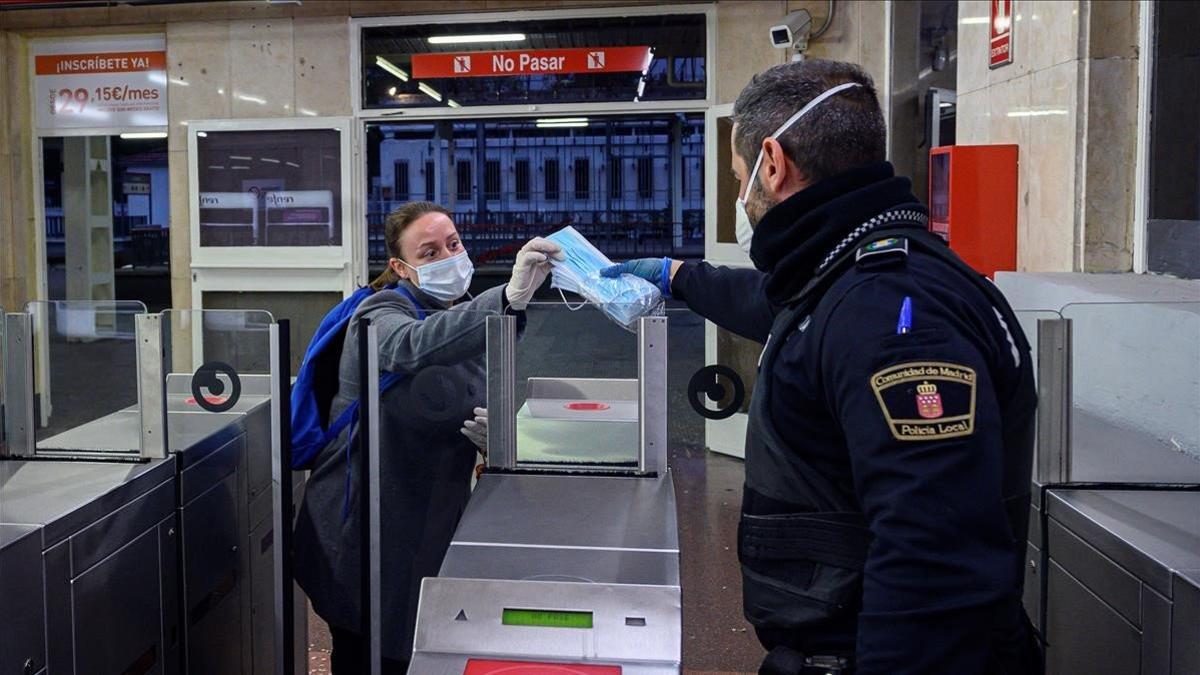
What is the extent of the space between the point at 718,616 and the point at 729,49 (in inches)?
147

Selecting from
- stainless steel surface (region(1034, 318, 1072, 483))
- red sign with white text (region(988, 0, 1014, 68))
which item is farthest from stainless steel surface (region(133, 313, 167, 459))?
red sign with white text (region(988, 0, 1014, 68))

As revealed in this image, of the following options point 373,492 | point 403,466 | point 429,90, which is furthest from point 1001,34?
point 429,90

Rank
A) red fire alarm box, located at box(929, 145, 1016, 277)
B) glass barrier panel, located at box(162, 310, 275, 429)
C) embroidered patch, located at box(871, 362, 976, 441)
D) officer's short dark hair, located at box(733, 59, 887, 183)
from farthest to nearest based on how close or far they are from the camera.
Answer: red fire alarm box, located at box(929, 145, 1016, 277)
glass barrier panel, located at box(162, 310, 275, 429)
officer's short dark hair, located at box(733, 59, 887, 183)
embroidered patch, located at box(871, 362, 976, 441)

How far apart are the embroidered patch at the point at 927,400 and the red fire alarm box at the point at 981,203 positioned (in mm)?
2774

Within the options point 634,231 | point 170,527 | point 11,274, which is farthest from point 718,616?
point 634,231

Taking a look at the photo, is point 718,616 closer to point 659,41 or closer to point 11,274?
point 659,41

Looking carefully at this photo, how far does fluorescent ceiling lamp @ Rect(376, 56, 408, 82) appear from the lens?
6.52 m

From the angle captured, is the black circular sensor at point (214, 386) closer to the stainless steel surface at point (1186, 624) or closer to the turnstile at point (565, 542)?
the turnstile at point (565, 542)

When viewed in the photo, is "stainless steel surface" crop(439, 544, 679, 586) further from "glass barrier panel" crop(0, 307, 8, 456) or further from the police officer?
"glass barrier panel" crop(0, 307, 8, 456)

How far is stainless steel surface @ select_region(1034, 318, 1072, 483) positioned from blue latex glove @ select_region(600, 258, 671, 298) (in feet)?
2.14

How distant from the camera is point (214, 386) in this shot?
7.70 feet

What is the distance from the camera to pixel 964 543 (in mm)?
1093

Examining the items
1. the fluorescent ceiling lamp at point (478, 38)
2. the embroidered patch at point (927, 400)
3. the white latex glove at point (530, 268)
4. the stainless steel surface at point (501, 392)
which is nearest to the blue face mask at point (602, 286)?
the white latex glove at point (530, 268)

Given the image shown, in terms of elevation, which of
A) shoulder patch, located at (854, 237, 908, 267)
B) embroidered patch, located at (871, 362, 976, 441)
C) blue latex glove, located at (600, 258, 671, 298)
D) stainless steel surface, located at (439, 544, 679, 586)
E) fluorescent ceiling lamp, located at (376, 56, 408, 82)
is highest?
fluorescent ceiling lamp, located at (376, 56, 408, 82)
